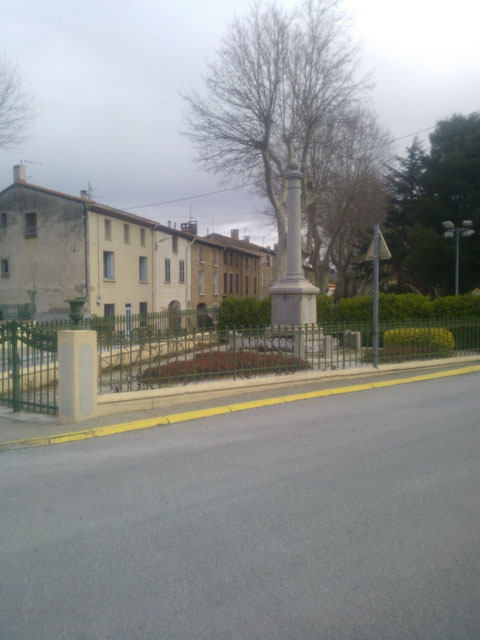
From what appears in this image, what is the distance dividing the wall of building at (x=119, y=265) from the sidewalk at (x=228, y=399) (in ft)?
73.4

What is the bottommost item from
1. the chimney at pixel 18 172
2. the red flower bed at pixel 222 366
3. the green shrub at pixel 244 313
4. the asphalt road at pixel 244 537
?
the asphalt road at pixel 244 537

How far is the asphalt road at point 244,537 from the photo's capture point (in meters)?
2.96

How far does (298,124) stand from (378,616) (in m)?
22.9

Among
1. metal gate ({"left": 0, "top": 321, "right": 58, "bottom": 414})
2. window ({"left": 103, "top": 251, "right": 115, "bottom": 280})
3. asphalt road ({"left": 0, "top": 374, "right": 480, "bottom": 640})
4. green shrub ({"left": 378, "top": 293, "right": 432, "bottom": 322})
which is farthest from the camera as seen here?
window ({"left": 103, "top": 251, "right": 115, "bottom": 280})

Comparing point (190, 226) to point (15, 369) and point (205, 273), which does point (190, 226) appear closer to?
point (205, 273)

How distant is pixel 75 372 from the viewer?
736cm

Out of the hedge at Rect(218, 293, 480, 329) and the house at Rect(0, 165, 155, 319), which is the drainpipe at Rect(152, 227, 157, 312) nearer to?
the house at Rect(0, 165, 155, 319)

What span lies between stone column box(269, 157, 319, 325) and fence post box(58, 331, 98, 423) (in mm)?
7542

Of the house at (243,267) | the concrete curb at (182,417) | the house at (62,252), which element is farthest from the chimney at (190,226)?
the concrete curb at (182,417)

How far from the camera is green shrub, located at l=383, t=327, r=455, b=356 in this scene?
12664 mm

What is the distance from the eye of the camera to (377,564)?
3.53 meters

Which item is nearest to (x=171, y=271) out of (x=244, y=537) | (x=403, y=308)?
(x=403, y=308)

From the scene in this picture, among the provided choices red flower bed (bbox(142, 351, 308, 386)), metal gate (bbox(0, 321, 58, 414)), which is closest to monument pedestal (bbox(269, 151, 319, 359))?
red flower bed (bbox(142, 351, 308, 386))

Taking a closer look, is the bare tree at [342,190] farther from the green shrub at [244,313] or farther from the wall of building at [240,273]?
the wall of building at [240,273]
